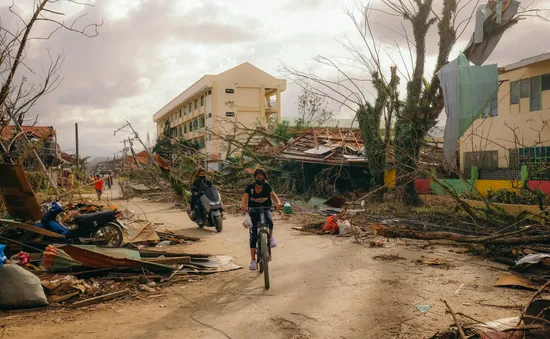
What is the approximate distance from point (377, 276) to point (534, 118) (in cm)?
1750

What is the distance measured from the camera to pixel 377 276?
645 cm

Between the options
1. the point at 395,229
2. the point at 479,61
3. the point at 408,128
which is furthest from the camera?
the point at 408,128

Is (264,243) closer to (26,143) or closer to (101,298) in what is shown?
(101,298)

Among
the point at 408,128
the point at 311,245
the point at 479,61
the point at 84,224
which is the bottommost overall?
the point at 311,245

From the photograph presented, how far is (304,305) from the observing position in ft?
16.6

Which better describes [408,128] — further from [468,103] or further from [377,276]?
[377,276]

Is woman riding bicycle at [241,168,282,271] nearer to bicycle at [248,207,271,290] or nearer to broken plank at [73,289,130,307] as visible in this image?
bicycle at [248,207,271,290]

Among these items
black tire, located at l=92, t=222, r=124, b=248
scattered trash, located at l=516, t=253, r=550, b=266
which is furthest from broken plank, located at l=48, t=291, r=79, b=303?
scattered trash, located at l=516, t=253, r=550, b=266

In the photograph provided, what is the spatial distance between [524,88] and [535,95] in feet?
2.29

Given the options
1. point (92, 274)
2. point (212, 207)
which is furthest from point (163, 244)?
point (92, 274)

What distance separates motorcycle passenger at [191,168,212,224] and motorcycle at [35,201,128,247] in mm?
2826

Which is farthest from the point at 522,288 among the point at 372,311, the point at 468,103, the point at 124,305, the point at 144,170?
the point at 144,170

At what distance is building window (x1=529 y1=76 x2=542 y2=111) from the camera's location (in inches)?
784

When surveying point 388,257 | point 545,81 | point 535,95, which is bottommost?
point 388,257
